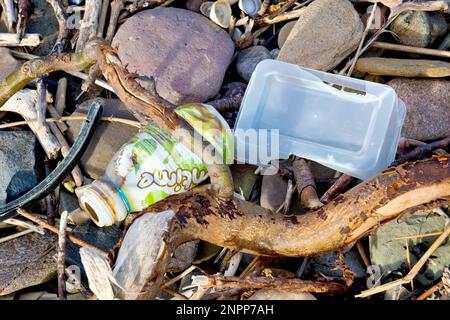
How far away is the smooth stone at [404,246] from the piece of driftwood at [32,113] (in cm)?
150

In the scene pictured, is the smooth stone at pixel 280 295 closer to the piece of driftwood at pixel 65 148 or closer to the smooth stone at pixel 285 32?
the piece of driftwood at pixel 65 148

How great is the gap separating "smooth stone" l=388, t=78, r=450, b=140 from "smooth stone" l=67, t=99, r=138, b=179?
1.30m

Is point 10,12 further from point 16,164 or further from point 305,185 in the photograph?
point 305,185

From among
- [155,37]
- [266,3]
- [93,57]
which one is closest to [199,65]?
[155,37]

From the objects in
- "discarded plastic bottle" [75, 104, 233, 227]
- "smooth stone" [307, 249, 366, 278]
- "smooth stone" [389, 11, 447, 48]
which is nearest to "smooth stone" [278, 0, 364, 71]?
"smooth stone" [389, 11, 447, 48]

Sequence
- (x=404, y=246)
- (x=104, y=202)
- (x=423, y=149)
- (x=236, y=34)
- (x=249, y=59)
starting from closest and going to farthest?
(x=104, y=202) < (x=404, y=246) < (x=423, y=149) < (x=249, y=59) < (x=236, y=34)

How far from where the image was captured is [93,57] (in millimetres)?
2133

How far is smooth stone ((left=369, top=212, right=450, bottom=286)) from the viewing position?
7.48ft

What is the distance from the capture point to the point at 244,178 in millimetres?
2600

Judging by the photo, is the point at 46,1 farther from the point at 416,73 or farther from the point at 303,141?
the point at 416,73

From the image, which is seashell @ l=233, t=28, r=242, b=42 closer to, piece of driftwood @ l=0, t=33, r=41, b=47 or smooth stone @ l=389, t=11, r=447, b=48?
smooth stone @ l=389, t=11, r=447, b=48

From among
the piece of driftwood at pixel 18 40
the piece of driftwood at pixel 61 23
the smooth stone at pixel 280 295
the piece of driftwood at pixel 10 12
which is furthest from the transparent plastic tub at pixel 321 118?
the piece of driftwood at pixel 10 12

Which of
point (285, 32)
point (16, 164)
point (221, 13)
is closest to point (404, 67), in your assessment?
point (285, 32)

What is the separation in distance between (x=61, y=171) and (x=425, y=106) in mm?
1709
